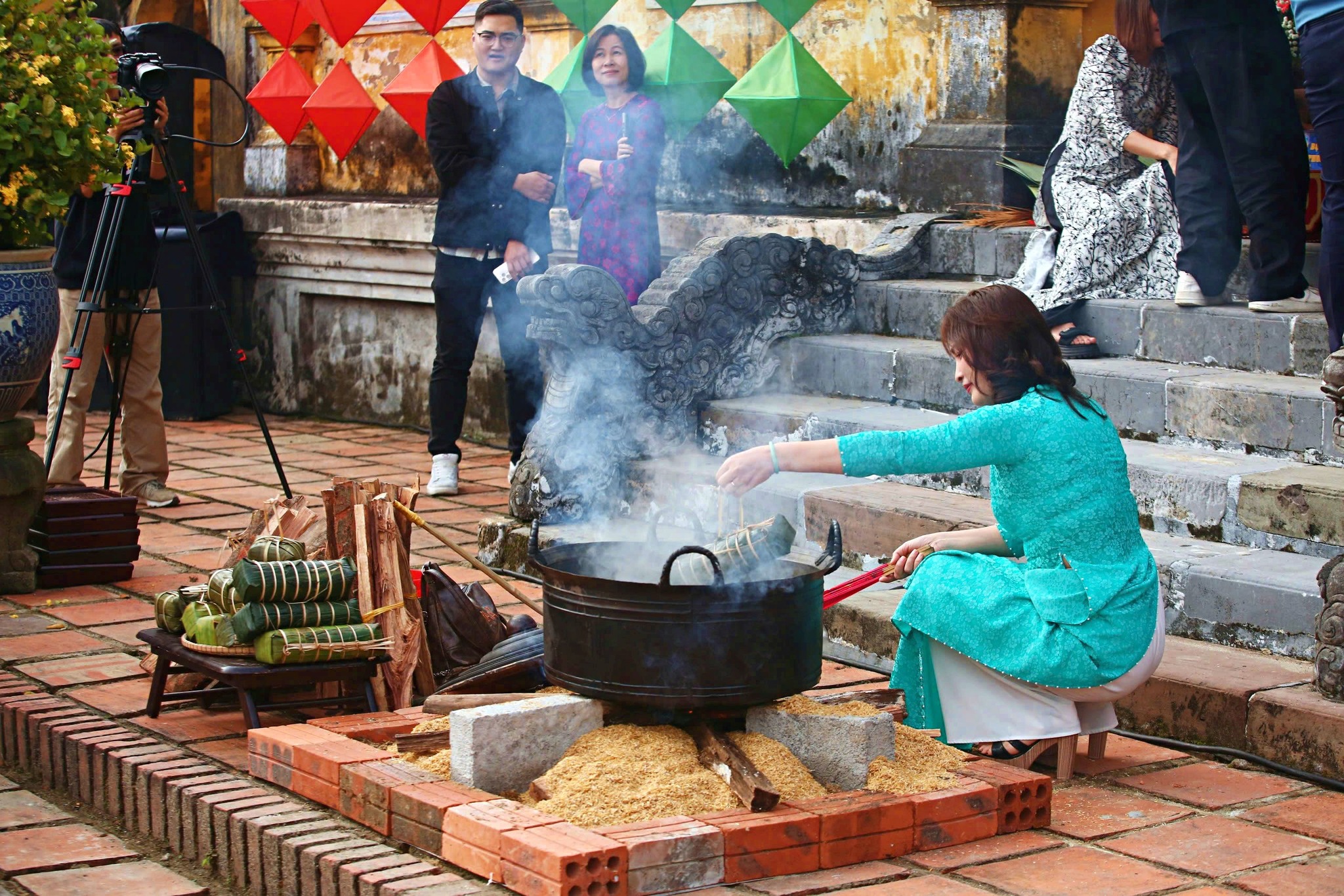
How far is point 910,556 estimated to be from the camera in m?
4.19

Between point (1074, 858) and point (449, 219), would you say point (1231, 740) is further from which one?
point (449, 219)

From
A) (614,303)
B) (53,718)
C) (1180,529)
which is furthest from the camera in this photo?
(614,303)

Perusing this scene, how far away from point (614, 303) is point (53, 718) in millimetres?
2886

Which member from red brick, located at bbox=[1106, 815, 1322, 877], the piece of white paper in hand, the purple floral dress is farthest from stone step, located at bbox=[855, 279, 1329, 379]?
red brick, located at bbox=[1106, 815, 1322, 877]

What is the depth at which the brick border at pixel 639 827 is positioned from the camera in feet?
10.8

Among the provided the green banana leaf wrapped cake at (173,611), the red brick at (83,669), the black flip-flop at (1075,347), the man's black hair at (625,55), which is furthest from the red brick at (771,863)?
the man's black hair at (625,55)

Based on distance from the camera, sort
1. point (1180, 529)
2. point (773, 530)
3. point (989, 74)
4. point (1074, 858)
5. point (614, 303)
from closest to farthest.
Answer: point (1074, 858)
point (773, 530)
point (1180, 529)
point (614, 303)
point (989, 74)

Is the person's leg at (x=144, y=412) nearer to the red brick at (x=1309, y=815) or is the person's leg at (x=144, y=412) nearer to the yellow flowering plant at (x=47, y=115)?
the yellow flowering plant at (x=47, y=115)

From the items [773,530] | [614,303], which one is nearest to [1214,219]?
[614,303]

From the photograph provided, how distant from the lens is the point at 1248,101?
5801 mm

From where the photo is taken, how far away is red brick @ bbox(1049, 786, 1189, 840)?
3756mm

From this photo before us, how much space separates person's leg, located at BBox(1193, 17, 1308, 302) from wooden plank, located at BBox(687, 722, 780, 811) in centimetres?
314

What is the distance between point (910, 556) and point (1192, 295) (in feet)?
8.31

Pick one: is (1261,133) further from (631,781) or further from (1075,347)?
(631,781)
